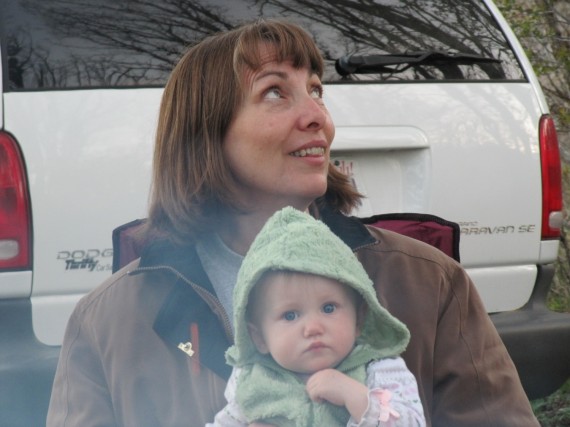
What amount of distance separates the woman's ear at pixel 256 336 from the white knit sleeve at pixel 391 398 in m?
0.20

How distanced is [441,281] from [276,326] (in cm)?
51

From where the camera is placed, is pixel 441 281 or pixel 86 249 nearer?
pixel 441 281

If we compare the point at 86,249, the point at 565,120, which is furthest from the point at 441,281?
the point at 565,120

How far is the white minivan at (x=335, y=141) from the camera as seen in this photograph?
350 centimetres

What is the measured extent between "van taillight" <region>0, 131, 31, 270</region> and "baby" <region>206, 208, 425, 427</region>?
143cm

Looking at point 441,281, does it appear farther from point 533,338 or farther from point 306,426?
point 533,338

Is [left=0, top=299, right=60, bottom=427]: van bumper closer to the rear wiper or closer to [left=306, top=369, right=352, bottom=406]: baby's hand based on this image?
the rear wiper

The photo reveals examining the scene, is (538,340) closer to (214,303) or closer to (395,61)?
(395,61)

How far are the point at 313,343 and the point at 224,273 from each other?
515mm

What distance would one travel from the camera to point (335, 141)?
3.81m

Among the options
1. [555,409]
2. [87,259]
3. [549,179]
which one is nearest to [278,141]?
[87,259]

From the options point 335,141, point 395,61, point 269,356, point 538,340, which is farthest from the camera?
point 538,340

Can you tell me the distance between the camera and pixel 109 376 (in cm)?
248

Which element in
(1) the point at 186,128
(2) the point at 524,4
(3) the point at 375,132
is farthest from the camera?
(2) the point at 524,4
